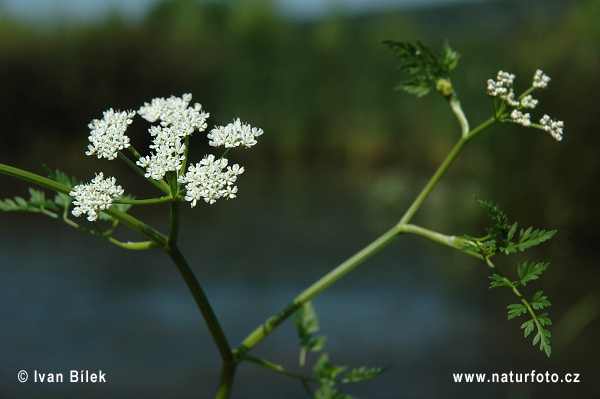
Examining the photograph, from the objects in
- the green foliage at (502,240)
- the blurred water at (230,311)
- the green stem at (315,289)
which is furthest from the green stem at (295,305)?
the blurred water at (230,311)

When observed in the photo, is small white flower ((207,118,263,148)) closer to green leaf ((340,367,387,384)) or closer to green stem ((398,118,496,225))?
green stem ((398,118,496,225))

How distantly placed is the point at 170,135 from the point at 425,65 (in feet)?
1.79

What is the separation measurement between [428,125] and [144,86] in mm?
5106

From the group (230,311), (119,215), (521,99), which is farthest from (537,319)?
(230,311)

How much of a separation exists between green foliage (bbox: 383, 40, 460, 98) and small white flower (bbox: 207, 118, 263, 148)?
0.35 m

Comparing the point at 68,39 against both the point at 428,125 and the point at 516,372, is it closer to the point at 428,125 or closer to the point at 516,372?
the point at 428,125

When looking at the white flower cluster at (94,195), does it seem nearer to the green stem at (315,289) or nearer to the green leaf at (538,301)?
the green stem at (315,289)

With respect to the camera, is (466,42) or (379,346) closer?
(379,346)

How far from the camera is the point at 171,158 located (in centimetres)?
82

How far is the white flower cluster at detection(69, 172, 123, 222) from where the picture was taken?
804 millimetres

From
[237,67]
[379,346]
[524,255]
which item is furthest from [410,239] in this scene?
[237,67]

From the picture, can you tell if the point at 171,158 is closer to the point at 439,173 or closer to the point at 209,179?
the point at 209,179

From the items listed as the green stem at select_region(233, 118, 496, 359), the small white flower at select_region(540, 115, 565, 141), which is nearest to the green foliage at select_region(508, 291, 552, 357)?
the green stem at select_region(233, 118, 496, 359)

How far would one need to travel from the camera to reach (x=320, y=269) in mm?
6367
